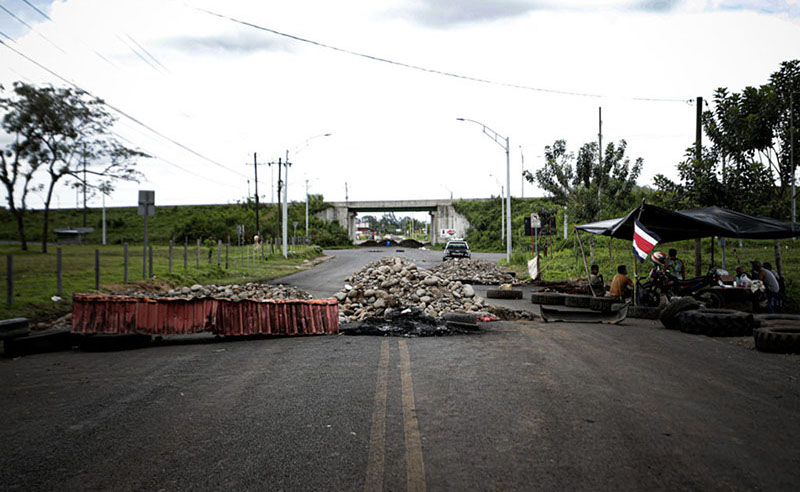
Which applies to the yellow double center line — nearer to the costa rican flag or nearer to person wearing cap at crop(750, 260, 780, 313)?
the costa rican flag

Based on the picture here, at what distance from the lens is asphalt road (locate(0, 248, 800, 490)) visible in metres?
3.76

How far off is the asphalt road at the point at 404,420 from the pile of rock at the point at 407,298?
440 centimetres

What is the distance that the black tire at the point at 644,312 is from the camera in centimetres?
1362

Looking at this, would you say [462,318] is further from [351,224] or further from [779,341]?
[351,224]

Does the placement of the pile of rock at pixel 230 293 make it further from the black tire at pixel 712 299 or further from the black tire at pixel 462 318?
the black tire at pixel 712 299

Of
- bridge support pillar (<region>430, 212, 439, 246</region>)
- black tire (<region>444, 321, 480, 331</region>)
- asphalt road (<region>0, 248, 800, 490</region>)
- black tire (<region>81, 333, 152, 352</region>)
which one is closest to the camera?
asphalt road (<region>0, 248, 800, 490</region>)

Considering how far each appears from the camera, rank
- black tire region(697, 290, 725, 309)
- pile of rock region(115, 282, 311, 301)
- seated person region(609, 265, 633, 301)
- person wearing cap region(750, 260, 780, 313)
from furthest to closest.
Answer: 1. pile of rock region(115, 282, 311, 301)
2. seated person region(609, 265, 633, 301)
3. black tire region(697, 290, 725, 309)
4. person wearing cap region(750, 260, 780, 313)

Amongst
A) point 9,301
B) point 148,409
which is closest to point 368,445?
point 148,409

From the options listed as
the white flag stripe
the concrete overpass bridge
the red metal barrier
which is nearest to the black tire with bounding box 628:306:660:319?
the white flag stripe

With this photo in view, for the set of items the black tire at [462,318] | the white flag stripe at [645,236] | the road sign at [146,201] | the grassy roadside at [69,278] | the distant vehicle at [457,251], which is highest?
the road sign at [146,201]

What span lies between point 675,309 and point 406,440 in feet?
31.3

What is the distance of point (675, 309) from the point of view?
461 inches

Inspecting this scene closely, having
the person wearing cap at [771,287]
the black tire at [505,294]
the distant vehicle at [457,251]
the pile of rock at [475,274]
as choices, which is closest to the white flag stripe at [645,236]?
the person wearing cap at [771,287]

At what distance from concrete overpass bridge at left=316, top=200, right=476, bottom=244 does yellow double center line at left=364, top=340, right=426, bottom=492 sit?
80.7m
